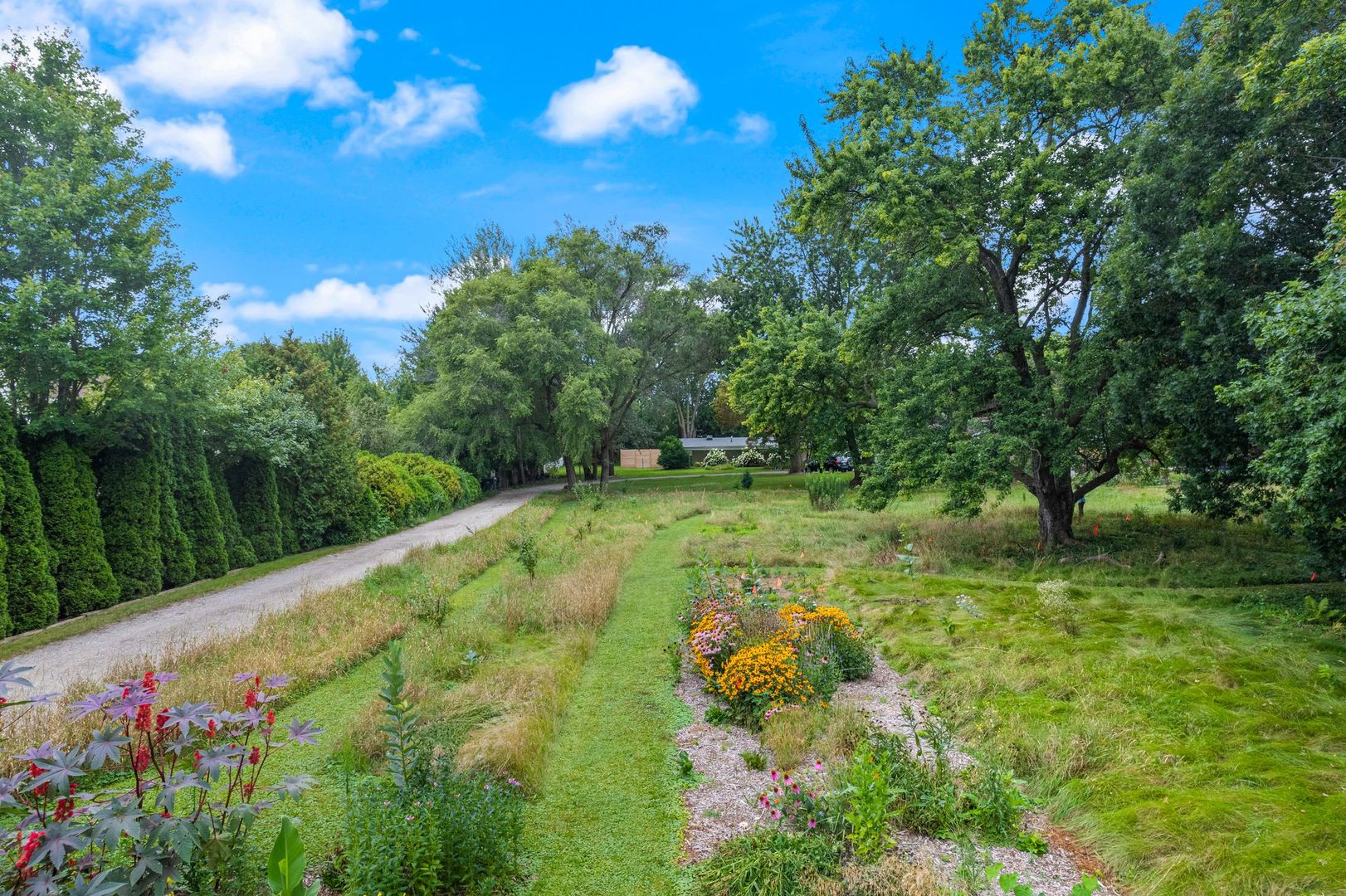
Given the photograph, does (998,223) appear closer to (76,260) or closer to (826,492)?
(826,492)

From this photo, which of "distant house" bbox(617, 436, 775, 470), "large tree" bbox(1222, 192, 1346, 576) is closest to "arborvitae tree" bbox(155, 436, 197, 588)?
"large tree" bbox(1222, 192, 1346, 576)

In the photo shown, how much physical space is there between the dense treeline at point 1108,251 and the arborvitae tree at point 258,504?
12.9 m

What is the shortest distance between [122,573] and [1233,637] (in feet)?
50.7

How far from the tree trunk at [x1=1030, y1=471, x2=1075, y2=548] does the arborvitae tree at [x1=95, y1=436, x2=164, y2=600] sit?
16227mm

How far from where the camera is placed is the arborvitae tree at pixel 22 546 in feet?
28.1

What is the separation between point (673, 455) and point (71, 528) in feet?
137

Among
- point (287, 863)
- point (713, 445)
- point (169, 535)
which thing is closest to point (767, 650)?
point (287, 863)

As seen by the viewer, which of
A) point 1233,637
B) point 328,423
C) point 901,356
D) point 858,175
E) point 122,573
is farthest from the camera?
point 328,423

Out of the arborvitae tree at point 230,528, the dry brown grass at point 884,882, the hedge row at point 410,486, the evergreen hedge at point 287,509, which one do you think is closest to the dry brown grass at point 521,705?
the dry brown grass at point 884,882

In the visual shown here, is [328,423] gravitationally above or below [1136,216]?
below

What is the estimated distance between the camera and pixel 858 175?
39.6 ft

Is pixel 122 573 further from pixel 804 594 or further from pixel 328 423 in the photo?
pixel 804 594

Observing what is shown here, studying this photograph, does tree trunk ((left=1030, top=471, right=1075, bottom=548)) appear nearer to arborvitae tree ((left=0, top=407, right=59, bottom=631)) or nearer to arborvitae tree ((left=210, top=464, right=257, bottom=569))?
arborvitae tree ((left=210, top=464, right=257, bottom=569))

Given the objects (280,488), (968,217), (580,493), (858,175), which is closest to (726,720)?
(968,217)
